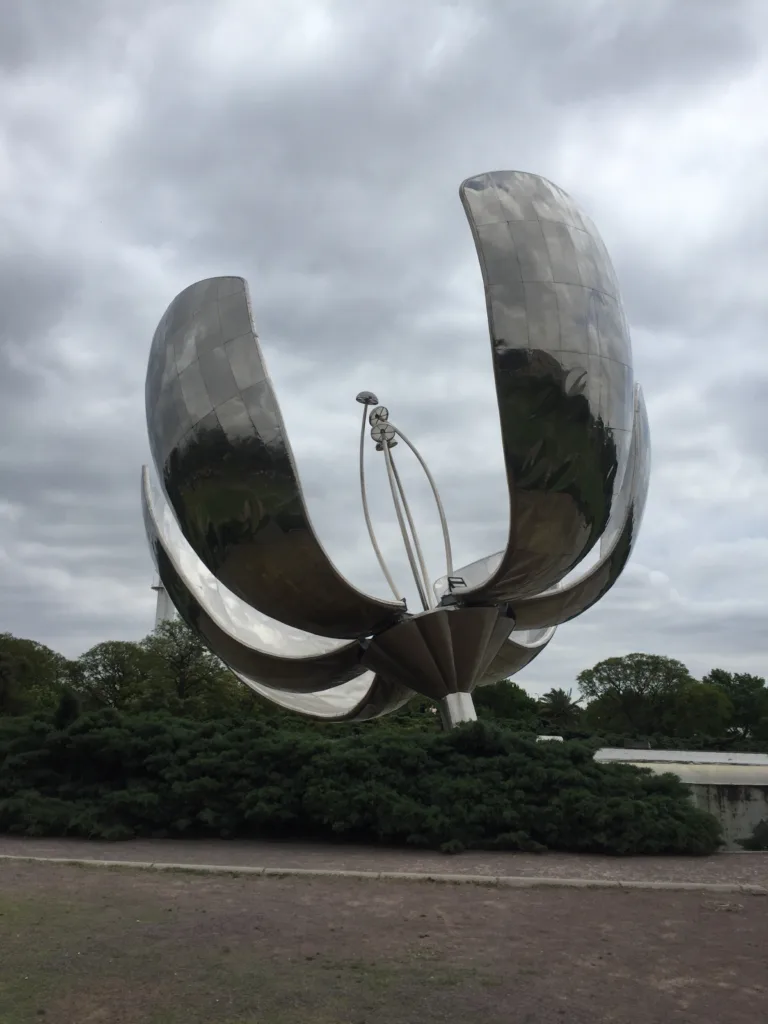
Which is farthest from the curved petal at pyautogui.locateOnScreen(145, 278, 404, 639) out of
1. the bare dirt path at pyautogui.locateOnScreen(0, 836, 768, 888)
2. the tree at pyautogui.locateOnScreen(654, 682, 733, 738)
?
the tree at pyautogui.locateOnScreen(654, 682, 733, 738)

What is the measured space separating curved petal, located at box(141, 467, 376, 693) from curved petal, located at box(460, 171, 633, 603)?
3.29m

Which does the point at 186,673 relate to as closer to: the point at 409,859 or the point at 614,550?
the point at 614,550

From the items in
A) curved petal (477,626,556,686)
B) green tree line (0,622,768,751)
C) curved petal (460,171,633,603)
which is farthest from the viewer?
green tree line (0,622,768,751)

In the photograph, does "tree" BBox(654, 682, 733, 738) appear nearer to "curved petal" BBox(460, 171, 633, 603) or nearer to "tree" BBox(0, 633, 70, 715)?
"tree" BBox(0, 633, 70, 715)

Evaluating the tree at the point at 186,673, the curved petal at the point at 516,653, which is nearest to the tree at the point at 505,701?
the tree at the point at 186,673

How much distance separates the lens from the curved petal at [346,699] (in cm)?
1232

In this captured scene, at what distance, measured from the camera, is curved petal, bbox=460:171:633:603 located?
808 centimetres

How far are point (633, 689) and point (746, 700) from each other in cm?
733

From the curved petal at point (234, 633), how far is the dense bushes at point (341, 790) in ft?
4.36

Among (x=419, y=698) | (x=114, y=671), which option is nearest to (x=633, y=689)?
(x=419, y=698)

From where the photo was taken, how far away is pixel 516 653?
13031mm

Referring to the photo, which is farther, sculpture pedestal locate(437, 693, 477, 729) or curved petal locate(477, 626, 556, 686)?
curved petal locate(477, 626, 556, 686)

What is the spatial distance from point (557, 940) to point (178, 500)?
222 inches

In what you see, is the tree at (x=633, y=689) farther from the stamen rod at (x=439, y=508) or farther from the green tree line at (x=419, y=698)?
the stamen rod at (x=439, y=508)
